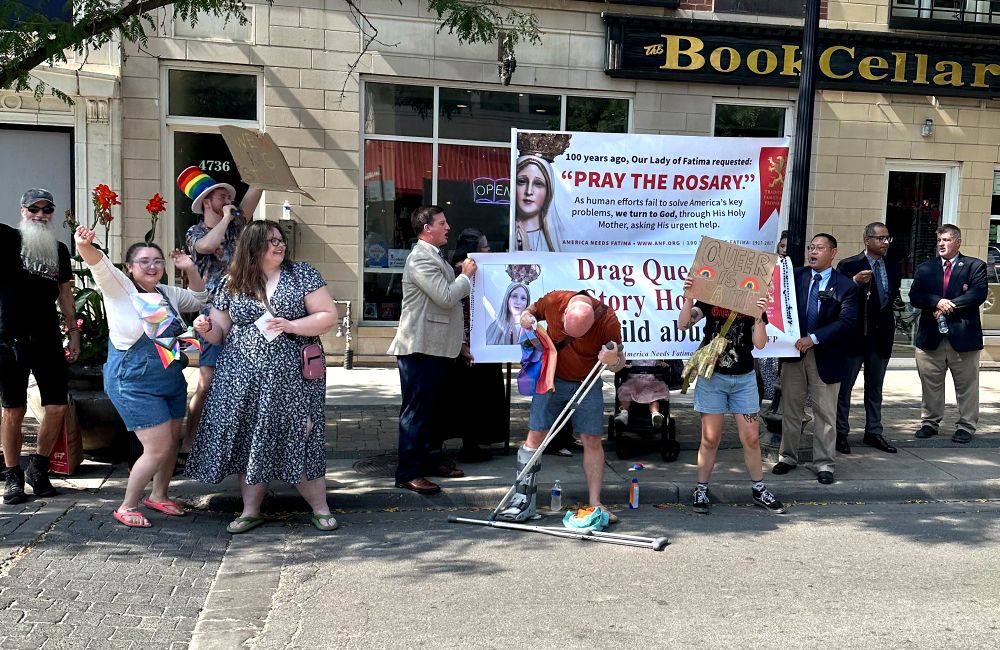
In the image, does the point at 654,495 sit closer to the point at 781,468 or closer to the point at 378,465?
the point at 781,468

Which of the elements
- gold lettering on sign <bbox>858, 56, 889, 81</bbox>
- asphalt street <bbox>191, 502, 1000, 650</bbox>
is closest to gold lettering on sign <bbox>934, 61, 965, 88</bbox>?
gold lettering on sign <bbox>858, 56, 889, 81</bbox>

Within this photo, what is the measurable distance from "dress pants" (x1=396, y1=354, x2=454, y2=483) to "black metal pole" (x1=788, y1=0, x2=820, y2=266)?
10.3 feet

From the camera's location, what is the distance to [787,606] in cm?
452

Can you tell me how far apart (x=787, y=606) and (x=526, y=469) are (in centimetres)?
187

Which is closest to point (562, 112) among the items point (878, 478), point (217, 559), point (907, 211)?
point (907, 211)

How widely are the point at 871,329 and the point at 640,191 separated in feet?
8.18

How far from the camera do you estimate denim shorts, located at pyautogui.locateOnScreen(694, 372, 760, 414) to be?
5.98 meters

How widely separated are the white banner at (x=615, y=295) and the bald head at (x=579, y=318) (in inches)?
43.7

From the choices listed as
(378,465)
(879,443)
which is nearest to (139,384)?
(378,465)

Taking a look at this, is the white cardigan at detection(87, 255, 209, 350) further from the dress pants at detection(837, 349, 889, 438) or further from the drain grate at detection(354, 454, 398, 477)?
the dress pants at detection(837, 349, 889, 438)

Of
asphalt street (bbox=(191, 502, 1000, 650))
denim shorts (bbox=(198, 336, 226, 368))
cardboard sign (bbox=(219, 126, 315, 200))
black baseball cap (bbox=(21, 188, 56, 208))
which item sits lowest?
asphalt street (bbox=(191, 502, 1000, 650))

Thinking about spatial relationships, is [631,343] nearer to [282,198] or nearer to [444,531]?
[444,531]

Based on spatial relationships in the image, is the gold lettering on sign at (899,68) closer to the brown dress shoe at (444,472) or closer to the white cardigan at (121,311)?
the brown dress shoe at (444,472)

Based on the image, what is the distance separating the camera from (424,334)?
20.3 feet
